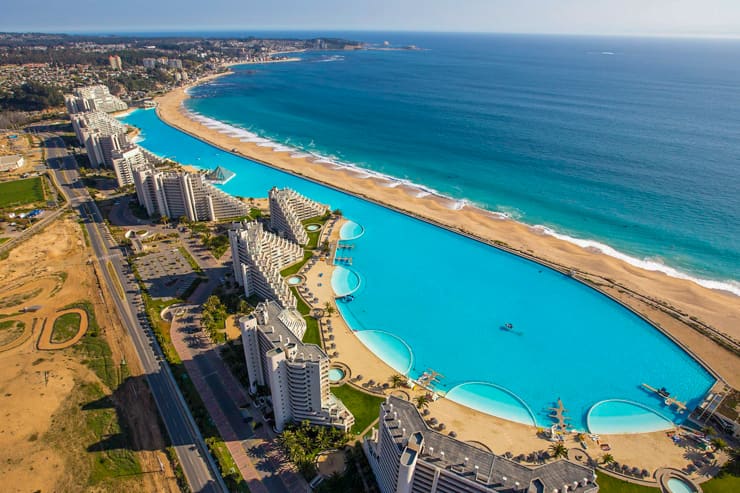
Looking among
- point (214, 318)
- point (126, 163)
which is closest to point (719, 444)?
point (214, 318)

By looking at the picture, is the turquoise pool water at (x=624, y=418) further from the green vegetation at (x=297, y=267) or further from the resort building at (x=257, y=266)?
the green vegetation at (x=297, y=267)

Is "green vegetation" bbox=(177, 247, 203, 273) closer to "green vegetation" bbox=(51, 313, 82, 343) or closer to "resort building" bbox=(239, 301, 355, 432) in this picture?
"green vegetation" bbox=(51, 313, 82, 343)

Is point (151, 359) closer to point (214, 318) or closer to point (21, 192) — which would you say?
point (214, 318)

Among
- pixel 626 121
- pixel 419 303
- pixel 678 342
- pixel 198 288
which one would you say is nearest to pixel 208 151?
pixel 198 288

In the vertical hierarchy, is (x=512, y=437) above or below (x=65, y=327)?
below

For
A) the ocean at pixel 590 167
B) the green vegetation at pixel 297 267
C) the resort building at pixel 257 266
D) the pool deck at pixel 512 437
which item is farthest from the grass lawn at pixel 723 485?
the green vegetation at pixel 297 267

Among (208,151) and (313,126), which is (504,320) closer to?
(208,151)
